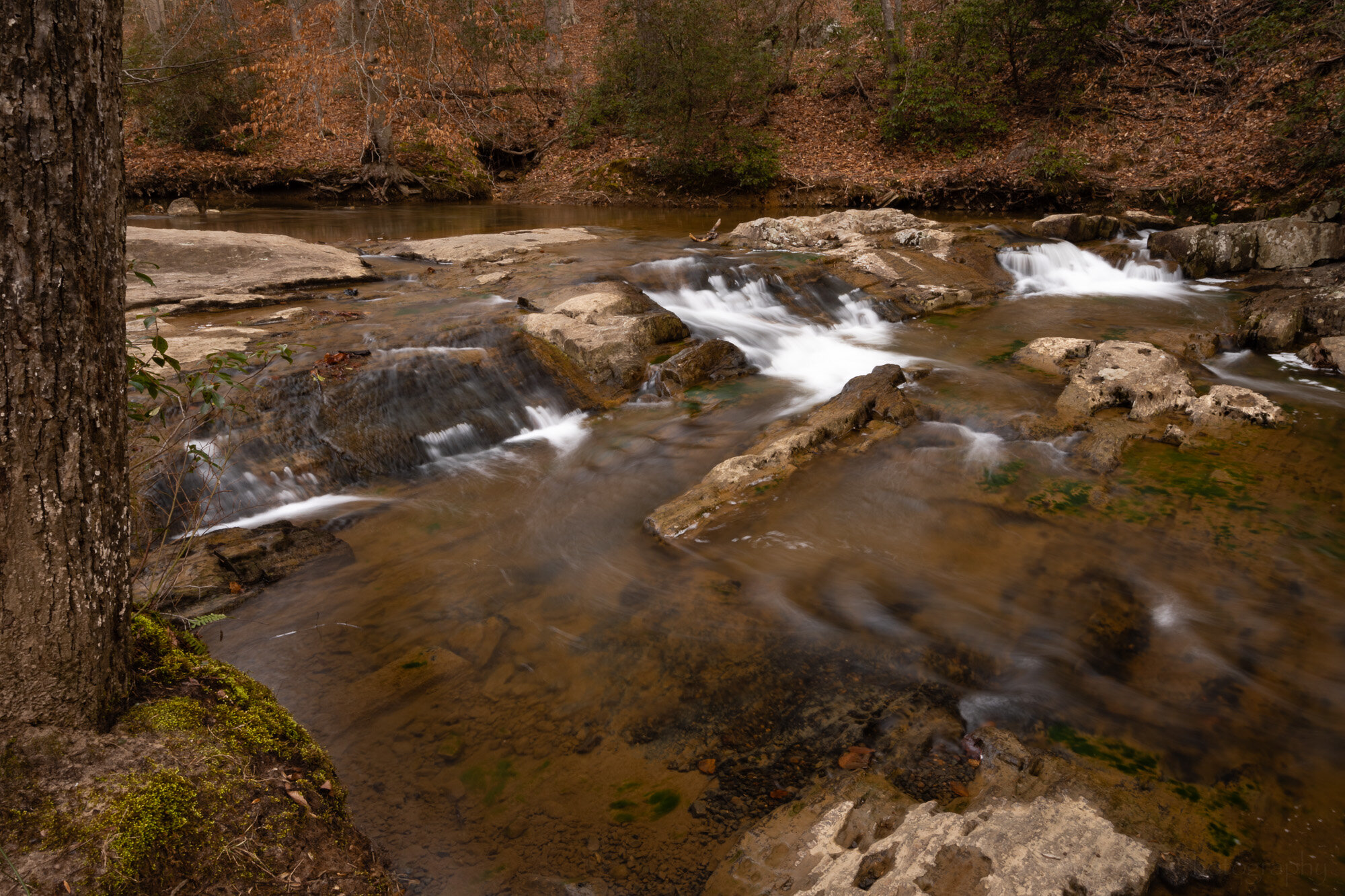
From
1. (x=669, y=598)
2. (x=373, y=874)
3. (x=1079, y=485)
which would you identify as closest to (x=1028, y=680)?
(x=669, y=598)

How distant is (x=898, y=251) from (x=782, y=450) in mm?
7224

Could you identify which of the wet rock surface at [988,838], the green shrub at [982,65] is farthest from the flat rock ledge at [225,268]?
the green shrub at [982,65]

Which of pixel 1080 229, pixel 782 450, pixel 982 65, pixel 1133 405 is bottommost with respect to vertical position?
pixel 782 450

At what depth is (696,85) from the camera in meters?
20.2

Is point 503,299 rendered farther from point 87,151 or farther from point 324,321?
point 87,151

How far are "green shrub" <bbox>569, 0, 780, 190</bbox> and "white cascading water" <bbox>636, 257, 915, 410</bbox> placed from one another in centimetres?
1060

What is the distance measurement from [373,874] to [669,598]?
2396 millimetres

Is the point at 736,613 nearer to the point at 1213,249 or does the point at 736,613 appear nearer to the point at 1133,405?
the point at 1133,405

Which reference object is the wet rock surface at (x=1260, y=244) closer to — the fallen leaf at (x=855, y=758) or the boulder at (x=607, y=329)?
the boulder at (x=607, y=329)

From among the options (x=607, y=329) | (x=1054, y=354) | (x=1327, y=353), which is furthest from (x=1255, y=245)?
(x=607, y=329)

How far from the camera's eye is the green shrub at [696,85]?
20031 millimetres

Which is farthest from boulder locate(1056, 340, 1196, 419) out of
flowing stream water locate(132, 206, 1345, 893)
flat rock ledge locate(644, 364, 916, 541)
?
flat rock ledge locate(644, 364, 916, 541)

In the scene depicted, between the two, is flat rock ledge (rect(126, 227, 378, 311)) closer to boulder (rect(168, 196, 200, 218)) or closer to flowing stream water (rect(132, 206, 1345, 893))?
flowing stream water (rect(132, 206, 1345, 893))

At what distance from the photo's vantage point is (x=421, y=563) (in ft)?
16.1
